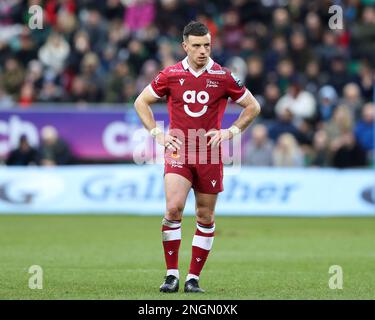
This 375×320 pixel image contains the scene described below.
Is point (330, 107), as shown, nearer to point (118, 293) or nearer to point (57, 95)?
point (57, 95)

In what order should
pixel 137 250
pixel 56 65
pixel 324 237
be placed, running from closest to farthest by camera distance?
1. pixel 137 250
2. pixel 324 237
3. pixel 56 65

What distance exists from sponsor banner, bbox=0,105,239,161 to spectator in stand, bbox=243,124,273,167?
224 centimetres

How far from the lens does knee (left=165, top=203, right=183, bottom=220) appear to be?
35.4 ft

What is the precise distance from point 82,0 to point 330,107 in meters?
7.57

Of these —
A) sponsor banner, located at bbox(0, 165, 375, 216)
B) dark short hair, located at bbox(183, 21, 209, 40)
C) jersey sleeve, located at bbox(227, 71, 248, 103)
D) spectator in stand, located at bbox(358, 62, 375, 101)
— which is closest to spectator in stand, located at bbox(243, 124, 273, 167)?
sponsor banner, located at bbox(0, 165, 375, 216)

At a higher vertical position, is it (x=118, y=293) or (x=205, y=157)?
(x=205, y=157)

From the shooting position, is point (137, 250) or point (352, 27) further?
point (352, 27)

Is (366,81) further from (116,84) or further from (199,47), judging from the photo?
(199,47)

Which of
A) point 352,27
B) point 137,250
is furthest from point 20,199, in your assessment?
point 352,27

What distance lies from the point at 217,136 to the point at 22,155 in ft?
42.4

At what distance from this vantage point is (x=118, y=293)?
10.4 meters

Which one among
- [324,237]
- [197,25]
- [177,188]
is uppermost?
[197,25]

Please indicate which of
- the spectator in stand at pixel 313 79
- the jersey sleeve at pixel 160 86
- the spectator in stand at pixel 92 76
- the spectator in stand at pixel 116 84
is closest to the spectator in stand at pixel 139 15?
the spectator in stand at pixel 92 76

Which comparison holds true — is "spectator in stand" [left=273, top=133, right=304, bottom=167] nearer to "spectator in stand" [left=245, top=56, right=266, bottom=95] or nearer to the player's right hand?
"spectator in stand" [left=245, top=56, right=266, bottom=95]
